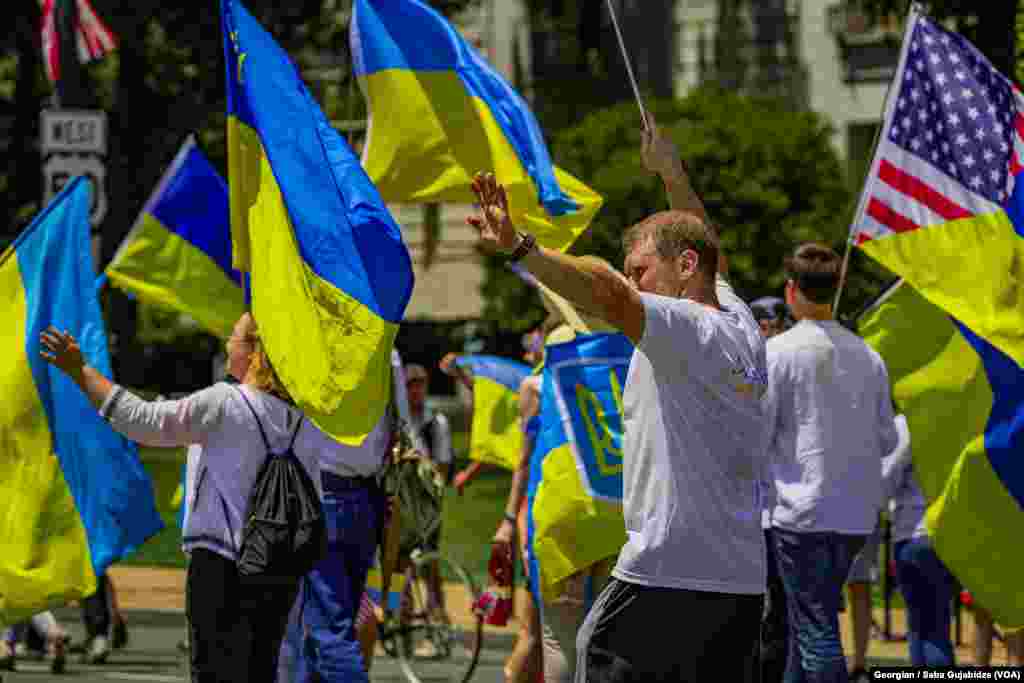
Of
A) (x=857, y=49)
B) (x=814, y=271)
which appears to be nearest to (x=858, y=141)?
(x=857, y=49)

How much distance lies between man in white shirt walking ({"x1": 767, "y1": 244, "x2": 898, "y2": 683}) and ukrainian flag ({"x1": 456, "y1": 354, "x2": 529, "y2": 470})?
394 cm

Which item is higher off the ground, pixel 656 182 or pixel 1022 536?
pixel 1022 536

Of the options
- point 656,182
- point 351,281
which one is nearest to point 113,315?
point 656,182

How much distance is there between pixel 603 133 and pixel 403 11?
28.9 metres

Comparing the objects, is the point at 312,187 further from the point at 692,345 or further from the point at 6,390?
the point at 692,345

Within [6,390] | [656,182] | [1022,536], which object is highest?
[6,390]

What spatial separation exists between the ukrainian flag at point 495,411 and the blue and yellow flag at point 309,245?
4564 millimetres

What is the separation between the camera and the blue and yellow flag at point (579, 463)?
833 centimetres

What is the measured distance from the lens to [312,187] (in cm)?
806

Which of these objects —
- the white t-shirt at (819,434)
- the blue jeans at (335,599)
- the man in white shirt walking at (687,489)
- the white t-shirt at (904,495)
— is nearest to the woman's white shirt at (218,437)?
the blue jeans at (335,599)

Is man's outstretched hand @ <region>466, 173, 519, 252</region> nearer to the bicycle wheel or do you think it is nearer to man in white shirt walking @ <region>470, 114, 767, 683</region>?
man in white shirt walking @ <region>470, 114, 767, 683</region>

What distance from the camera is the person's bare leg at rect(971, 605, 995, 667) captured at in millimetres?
11641

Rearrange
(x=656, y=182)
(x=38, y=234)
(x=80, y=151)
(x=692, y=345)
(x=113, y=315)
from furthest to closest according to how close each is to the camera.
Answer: (x=656, y=182) → (x=113, y=315) → (x=80, y=151) → (x=38, y=234) → (x=692, y=345)

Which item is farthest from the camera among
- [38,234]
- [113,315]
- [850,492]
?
[113,315]
